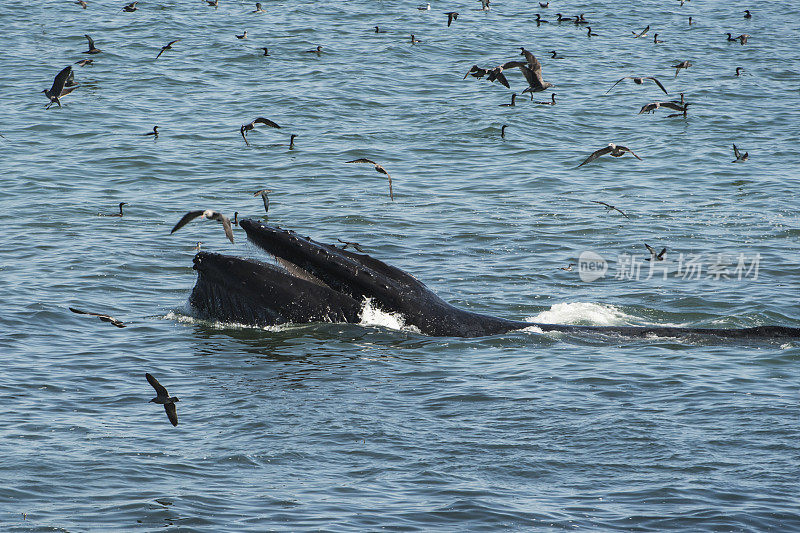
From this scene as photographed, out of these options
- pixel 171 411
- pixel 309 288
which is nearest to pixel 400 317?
pixel 309 288

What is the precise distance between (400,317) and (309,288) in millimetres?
1023

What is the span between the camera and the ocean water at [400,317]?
8312 mm

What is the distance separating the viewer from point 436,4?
50.0m

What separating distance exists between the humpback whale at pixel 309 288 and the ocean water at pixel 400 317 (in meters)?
0.22

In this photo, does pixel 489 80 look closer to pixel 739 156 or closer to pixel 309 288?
pixel 739 156

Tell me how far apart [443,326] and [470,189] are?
10.3 metres

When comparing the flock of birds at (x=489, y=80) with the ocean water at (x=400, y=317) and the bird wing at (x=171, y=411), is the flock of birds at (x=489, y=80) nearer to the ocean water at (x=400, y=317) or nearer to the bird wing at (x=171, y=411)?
the bird wing at (x=171, y=411)

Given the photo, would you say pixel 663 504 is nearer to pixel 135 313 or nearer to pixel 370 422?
pixel 370 422

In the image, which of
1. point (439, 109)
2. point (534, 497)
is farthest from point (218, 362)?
point (439, 109)

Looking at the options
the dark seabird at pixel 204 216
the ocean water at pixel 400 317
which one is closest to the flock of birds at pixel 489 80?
the dark seabird at pixel 204 216

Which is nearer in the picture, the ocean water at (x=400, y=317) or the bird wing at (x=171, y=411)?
the ocean water at (x=400, y=317)

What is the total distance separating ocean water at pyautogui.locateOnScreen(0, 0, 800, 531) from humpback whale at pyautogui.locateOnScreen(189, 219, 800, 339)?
22 centimetres

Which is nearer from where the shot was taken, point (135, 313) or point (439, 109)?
point (135, 313)

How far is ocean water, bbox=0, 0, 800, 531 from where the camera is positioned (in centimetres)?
831
